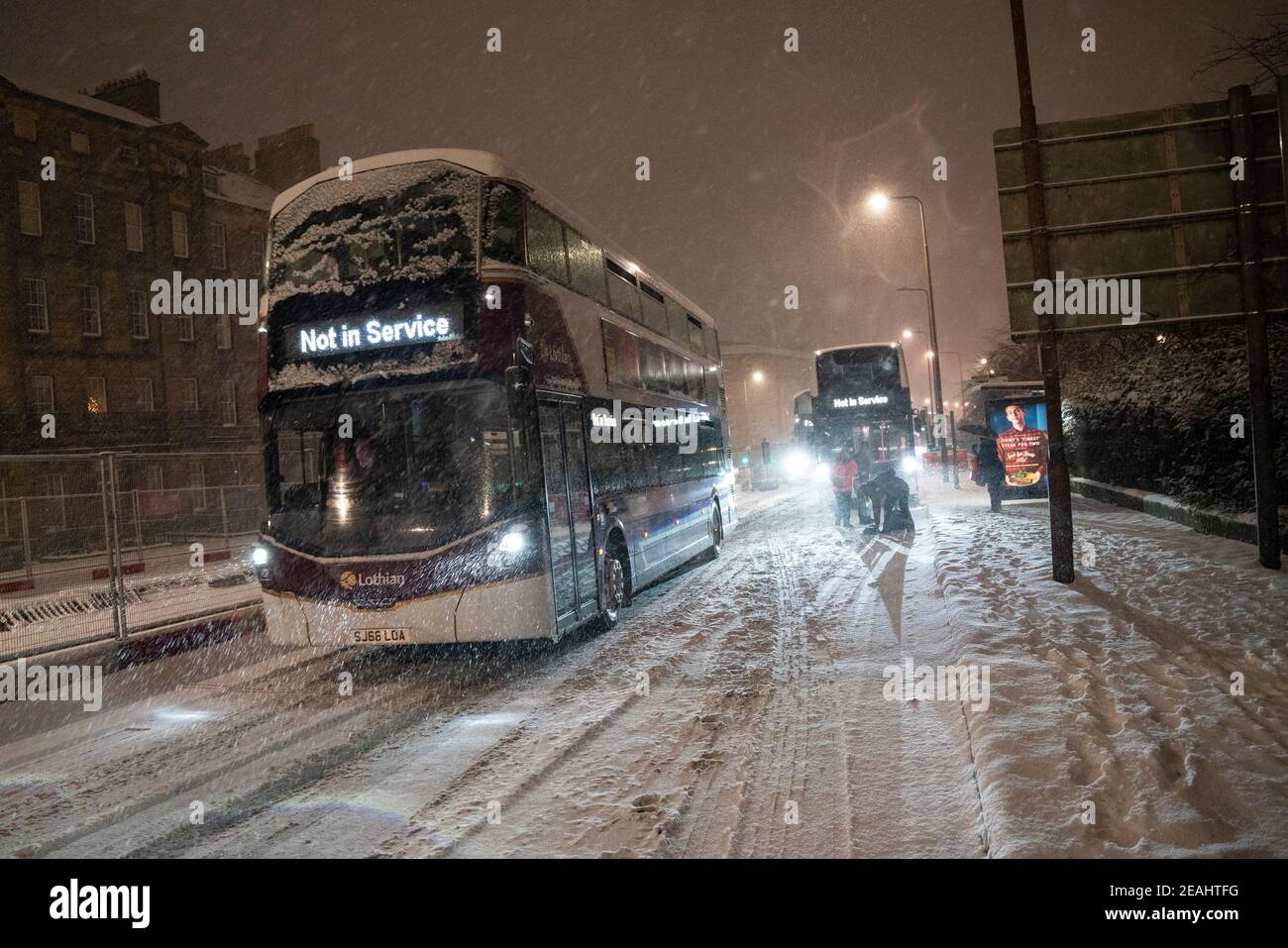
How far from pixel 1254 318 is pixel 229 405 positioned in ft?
116

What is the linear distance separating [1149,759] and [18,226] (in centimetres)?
3497

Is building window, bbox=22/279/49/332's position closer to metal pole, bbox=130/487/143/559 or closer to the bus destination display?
metal pole, bbox=130/487/143/559

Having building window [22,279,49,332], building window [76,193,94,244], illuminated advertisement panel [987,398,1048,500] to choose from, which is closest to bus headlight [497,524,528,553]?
illuminated advertisement panel [987,398,1048,500]

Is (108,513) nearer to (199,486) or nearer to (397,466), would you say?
(199,486)

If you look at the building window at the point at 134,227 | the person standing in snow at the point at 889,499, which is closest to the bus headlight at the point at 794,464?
the building window at the point at 134,227

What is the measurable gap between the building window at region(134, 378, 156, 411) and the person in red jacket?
2617 cm

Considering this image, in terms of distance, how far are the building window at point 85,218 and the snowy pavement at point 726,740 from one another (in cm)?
2763

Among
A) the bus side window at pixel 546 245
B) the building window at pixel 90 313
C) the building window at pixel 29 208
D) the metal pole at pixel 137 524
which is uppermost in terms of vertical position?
the building window at pixel 29 208

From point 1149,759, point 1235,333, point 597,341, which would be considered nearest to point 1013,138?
point 597,341

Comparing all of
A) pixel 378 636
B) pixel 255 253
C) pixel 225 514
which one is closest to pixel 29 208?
pixel 255 253

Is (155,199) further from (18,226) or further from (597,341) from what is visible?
(597,341)

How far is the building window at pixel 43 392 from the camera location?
94.5 feet

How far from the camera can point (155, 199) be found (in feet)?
110

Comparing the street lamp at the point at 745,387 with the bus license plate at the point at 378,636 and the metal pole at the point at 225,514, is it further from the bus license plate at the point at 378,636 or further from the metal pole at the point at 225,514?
the bus license plate at the point at 378,636
